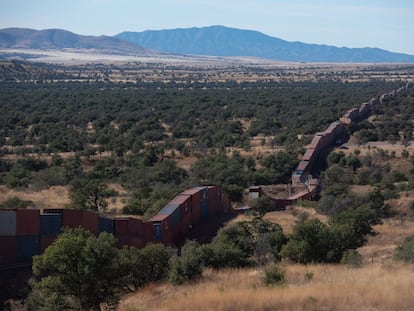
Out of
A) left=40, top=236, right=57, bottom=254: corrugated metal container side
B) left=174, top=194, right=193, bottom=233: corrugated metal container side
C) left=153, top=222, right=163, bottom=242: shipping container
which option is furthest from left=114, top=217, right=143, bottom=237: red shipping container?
left=174, top=194, right=193, bottom=233: corrugated metal container side

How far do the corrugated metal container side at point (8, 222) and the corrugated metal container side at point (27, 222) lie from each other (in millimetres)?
125

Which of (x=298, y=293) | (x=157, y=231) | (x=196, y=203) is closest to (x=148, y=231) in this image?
(x=157, y=231)

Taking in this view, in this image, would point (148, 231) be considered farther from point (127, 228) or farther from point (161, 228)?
point (127, 228)

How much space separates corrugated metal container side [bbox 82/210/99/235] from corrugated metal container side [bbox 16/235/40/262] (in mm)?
1422

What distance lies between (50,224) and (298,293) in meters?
10.1

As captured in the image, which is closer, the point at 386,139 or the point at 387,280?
the point at 387,280

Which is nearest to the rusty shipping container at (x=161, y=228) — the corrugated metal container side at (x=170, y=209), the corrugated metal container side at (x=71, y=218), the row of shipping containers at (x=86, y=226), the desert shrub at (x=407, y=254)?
the row of shipping containers at (x=86, y=226)

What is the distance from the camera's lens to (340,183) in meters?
33.2

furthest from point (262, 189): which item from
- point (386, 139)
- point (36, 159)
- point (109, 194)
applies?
point (386, 139)

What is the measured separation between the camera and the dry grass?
10414 mm

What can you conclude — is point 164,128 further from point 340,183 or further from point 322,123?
point 340,183

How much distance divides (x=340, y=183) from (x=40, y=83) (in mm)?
83491

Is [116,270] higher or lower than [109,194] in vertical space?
higher

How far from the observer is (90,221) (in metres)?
20.1
